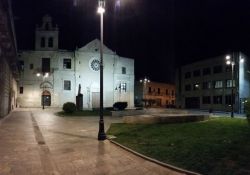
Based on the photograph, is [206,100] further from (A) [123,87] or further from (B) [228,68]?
(A) [123,87]

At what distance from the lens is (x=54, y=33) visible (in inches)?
2291

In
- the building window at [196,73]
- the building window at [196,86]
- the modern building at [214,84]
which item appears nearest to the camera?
the modern building at [214,84]

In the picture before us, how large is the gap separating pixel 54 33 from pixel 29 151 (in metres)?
49.6

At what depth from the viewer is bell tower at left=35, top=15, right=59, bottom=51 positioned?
57.8 metres

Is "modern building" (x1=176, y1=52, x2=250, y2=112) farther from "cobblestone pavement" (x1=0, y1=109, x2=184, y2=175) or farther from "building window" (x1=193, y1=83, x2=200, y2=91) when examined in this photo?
"cobblestone pavement" (x1=0, y1=109, x2=184, y2=175)

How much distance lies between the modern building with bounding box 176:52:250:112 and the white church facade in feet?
55.1

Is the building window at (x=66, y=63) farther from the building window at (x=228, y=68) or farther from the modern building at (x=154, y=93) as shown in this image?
the modern building at (x=154, y=93)

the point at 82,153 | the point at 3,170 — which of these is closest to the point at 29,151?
the point at 82,153

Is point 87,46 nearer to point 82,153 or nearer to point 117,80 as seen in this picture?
point 117,80

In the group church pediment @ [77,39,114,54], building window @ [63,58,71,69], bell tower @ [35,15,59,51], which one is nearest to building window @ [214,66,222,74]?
church pediment @ [77,39,114,54]

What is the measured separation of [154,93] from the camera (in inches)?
3583

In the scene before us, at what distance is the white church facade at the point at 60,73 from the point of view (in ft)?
184

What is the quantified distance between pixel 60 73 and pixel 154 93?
39448 millimetres

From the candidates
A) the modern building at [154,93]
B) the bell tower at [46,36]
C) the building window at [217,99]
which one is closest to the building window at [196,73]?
the building window at [217,99]
